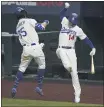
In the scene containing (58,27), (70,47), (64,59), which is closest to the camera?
(64,59)

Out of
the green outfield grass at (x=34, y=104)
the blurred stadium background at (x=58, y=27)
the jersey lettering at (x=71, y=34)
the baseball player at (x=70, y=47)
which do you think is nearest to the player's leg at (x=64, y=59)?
the baseball player at (x=70, y=47)

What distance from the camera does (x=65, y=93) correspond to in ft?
43.9

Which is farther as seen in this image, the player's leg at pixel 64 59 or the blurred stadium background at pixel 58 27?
the blurred stadium background at pixel 58 27

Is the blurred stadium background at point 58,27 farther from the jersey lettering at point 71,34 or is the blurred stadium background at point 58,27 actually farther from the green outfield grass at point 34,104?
the green outfield grass at point 34,104

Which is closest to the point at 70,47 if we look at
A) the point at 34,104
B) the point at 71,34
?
the point at 71,34

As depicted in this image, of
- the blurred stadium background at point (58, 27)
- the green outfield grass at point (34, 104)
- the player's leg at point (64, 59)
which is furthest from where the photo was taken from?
the blurred stadium background at point (58, 27)

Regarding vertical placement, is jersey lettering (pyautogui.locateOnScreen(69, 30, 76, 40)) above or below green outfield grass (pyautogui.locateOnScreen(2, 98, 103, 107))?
above

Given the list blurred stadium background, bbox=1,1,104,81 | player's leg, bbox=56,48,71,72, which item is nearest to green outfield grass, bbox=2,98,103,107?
player's leg, bbox=56,48,71,72

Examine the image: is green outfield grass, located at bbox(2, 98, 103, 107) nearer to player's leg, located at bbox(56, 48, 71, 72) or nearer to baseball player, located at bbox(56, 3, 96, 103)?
baseball player, located at bbox(56, 3, 96, 103)

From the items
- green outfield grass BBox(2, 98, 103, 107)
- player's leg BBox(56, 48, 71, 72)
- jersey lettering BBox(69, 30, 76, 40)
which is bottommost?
green outfield grass BBox(2, 98, 103, 107)

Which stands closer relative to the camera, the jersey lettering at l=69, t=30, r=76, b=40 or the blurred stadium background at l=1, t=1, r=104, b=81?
the jersey lettering at l=69, t=30, r=76, b=40

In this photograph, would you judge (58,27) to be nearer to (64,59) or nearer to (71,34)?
(71,34)

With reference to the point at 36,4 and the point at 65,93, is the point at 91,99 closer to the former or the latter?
the point at 65,93

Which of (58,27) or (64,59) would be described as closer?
(64,59)
